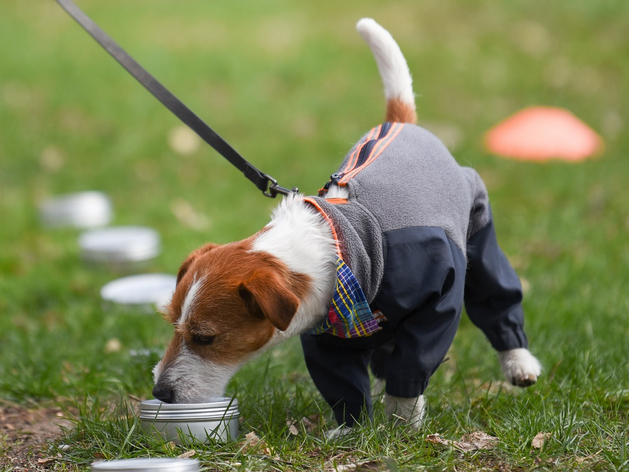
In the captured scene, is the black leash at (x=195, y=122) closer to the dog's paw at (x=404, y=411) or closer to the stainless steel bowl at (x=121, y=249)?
the dog's paw at (x=404, y=411)

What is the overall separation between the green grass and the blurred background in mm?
25

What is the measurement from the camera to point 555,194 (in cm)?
710

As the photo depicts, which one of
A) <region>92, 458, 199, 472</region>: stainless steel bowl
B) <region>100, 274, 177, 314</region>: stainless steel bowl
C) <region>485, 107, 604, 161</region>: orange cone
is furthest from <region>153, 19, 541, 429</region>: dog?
<region>485, 107, 604, 161</region>: orange cone

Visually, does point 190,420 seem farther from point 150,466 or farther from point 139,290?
point 139,290

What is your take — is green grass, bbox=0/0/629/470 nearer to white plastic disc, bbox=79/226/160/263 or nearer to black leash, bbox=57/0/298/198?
white plastic disc, bbox=79/226/160/263

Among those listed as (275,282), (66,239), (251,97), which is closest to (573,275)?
(275,282)

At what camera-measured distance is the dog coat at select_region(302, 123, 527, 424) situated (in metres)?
2.83

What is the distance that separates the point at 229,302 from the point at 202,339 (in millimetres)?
184

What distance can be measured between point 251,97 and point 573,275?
19.0ft

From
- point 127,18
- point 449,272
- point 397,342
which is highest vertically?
point 127,18

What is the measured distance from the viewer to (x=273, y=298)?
8.94 feet

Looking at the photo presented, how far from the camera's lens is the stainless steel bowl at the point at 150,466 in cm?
244

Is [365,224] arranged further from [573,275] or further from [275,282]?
[573,275]

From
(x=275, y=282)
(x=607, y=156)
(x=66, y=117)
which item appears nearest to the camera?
(x=275, y=282)
